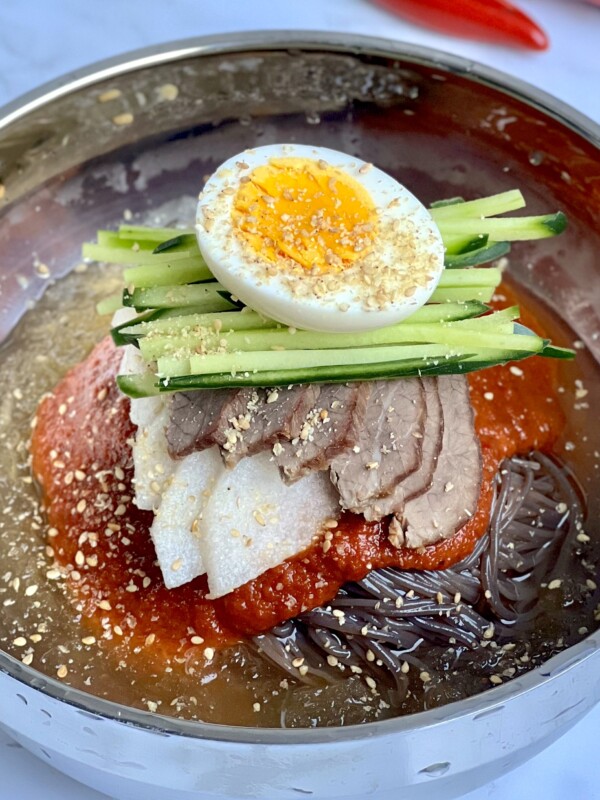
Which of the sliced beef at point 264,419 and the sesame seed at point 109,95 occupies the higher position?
the sesame seed at point 109,95

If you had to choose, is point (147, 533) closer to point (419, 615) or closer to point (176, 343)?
point (176, 343)

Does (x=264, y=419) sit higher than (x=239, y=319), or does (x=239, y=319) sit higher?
(x=239, y=319)

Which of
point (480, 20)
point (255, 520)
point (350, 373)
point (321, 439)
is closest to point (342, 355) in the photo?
point (350, 373)

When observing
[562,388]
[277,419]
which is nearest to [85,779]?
[277,419]

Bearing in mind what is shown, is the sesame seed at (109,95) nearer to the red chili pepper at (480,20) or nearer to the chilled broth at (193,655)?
the chilled broth at (193,655)

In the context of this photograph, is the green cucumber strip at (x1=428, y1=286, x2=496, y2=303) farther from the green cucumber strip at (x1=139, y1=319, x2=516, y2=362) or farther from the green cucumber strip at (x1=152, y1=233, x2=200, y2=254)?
the green cucumber strip at (x1=152, y1=233, x2=200, y2=254)

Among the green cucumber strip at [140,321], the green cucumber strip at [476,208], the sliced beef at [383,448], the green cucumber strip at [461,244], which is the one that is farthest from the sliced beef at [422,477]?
the green cucumber strip at [140,321]
